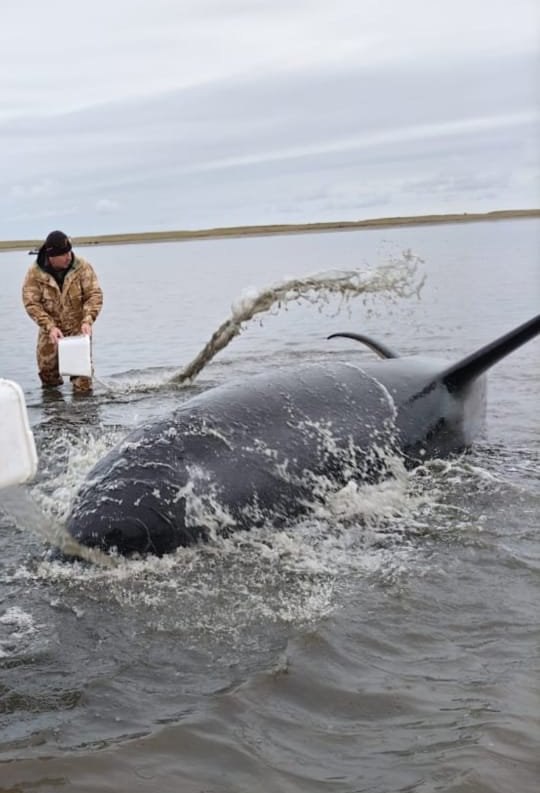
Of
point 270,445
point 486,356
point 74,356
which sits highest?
point 486,356

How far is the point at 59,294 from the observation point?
12.7 metres

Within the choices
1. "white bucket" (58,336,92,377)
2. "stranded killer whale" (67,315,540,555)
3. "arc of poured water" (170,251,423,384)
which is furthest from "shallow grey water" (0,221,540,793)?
"arc of poured water" (170,251,423,384)

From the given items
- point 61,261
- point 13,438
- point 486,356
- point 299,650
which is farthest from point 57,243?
point 299,650

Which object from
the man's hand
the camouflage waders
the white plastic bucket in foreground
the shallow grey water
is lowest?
the shallow grey water

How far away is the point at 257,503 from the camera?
5777mm

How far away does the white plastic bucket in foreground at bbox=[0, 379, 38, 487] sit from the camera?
423 cm

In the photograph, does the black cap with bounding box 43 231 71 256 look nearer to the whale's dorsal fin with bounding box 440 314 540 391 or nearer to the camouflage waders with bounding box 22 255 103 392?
the camouflage waders with bounding box 22 255 103 392

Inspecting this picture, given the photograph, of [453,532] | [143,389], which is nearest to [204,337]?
[143,389]

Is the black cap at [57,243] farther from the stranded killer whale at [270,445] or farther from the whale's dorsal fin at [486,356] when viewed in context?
the whale's dorsal fin at [486,356]

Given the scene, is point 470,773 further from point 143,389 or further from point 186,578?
point 143,389

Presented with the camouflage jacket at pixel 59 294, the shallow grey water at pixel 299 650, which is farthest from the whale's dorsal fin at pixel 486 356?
the camouflage jacket at pixel 59 294

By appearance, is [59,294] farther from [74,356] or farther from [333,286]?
[333,286]

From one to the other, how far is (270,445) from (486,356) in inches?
84.1

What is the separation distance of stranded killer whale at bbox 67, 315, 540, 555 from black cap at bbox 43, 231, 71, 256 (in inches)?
247
